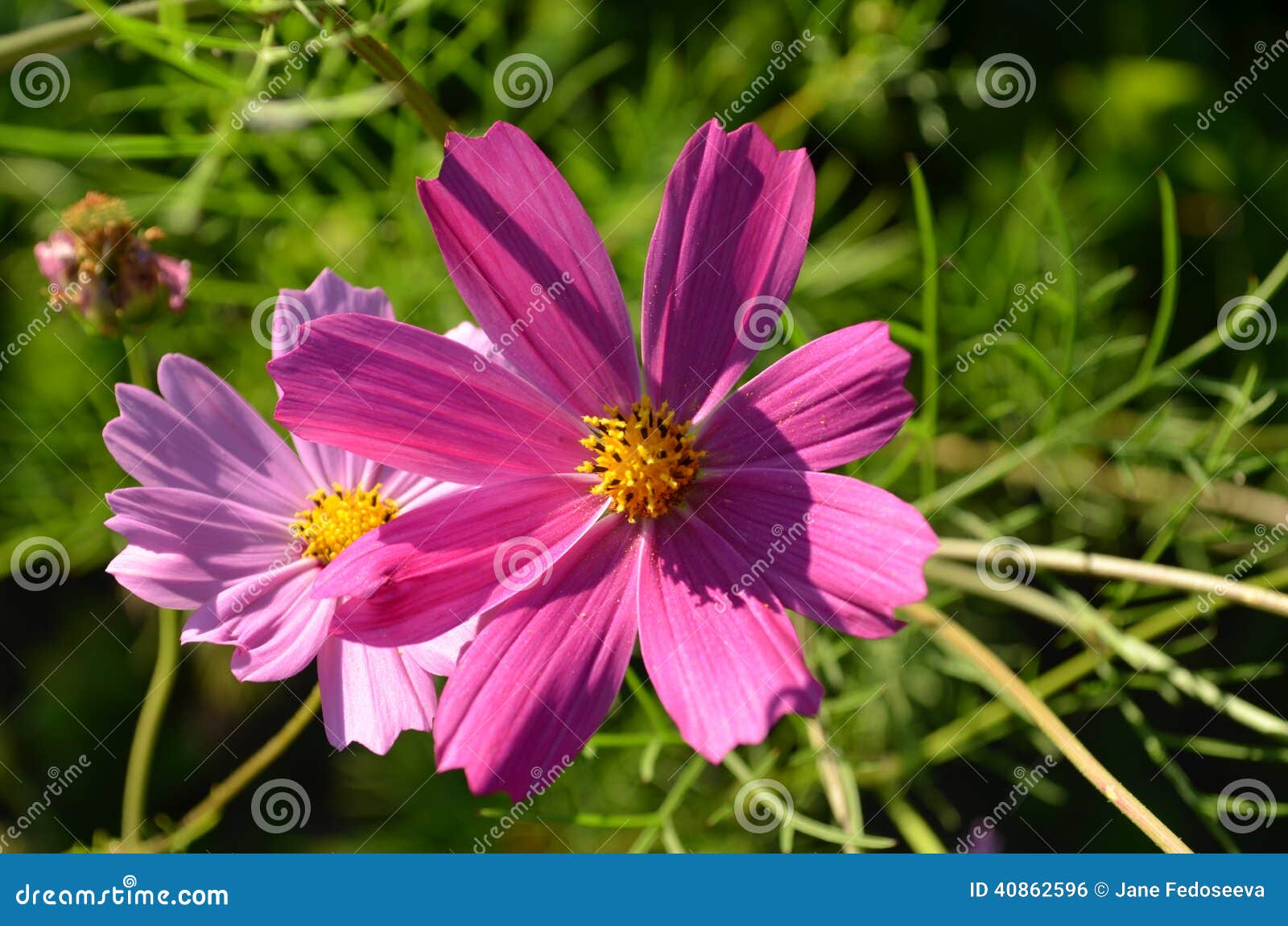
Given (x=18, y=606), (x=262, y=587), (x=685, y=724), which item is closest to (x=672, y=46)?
(x=262, y=587)

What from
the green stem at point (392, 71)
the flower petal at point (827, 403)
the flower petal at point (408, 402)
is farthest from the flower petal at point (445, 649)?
the green stem at point (392, 71)

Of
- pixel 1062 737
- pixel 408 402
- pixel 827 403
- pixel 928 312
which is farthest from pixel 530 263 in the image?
pixel 1062 737

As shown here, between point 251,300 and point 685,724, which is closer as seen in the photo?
point 685,724

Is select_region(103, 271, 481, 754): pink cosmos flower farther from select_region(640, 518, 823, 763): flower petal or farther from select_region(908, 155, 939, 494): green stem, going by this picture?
select_region(908, 155, 939, 494): green stem

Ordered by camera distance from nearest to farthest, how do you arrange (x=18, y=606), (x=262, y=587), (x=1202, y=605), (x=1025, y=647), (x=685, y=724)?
(x=685, y=724) → (x=262, y=587) → (x=1202, y=605) → (x=1025, y=647) → (x=18, y=606)

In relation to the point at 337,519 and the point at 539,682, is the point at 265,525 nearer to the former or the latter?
the point at 337,519

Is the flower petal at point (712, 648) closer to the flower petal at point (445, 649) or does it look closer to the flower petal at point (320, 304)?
the flower petal at point (445, 649)

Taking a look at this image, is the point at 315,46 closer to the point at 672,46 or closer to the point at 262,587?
the point at 262,587
